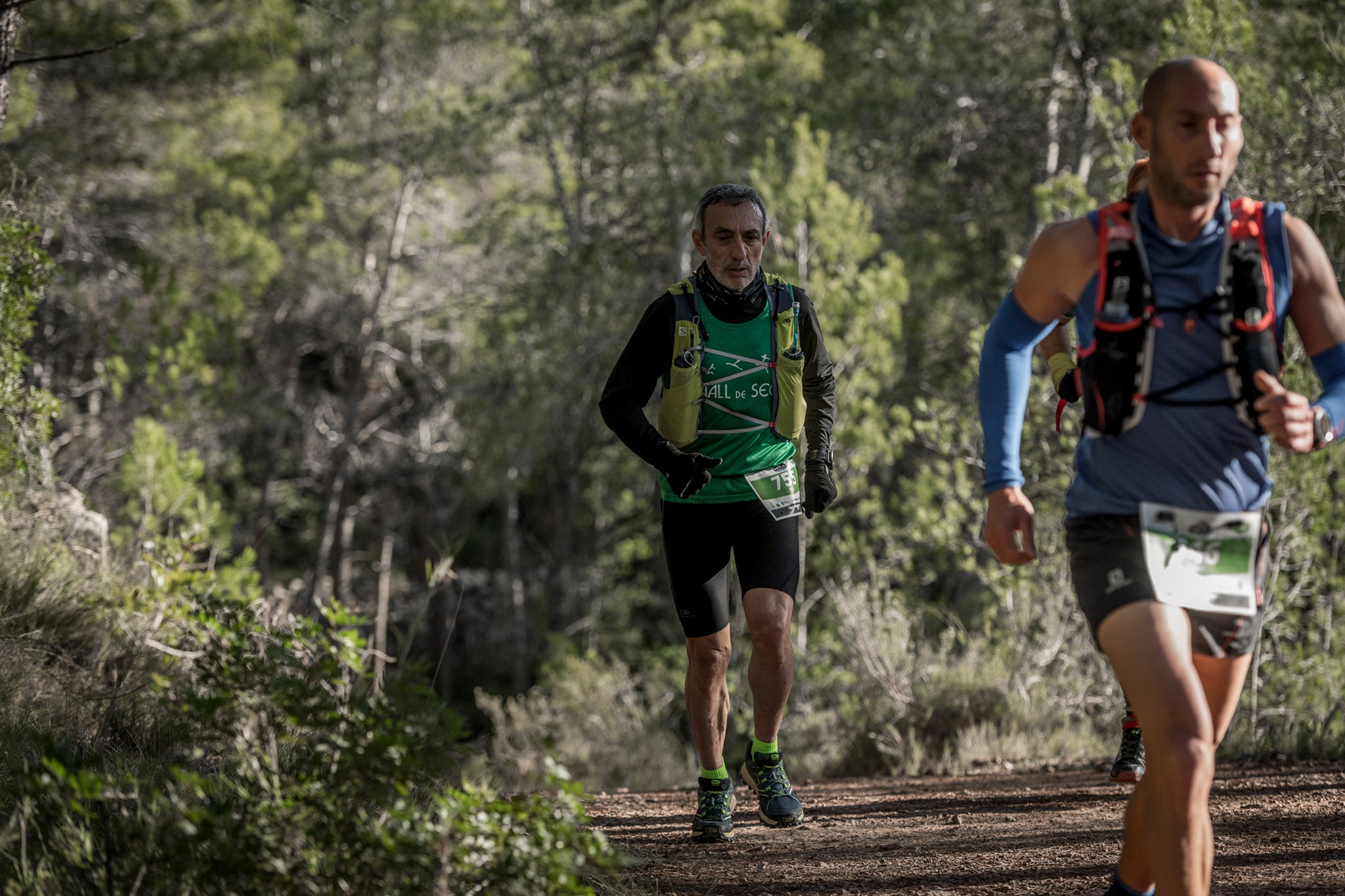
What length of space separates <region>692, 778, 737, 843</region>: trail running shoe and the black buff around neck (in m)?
1.59

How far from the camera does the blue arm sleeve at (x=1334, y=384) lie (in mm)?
2482

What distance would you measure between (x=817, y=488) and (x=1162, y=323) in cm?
191

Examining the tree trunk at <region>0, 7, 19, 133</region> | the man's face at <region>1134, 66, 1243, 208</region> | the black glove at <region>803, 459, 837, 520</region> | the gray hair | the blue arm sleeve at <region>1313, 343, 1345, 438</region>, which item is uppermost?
the tree trunk at <region>0, 7, 19, 133</region>

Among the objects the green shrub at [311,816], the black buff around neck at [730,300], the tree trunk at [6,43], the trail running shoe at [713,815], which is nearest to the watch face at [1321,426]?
the green shrub at [311,816]

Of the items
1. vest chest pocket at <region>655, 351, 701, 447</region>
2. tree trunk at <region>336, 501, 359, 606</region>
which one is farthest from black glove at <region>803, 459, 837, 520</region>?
tree trunk at <region>336, 501, 359, 606</region>

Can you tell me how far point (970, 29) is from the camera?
17453 mm

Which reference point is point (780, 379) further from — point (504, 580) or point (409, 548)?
point (409, 548)

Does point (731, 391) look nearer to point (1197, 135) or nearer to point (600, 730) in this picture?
point (1197, 135)

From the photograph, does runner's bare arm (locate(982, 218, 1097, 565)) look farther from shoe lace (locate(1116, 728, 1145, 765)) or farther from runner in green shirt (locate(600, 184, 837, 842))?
shoe lace (locate(1116, 728, 1145, 765))

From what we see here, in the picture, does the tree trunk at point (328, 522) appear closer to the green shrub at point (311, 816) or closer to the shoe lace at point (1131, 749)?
the shoe lace at point (1131, 749)

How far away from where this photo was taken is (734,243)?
4.12 m

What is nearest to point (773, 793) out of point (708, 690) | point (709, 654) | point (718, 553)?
point (708, 690)

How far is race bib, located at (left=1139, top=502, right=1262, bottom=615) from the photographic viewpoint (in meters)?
2.42

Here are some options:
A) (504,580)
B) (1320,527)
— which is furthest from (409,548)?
(1320,527)
